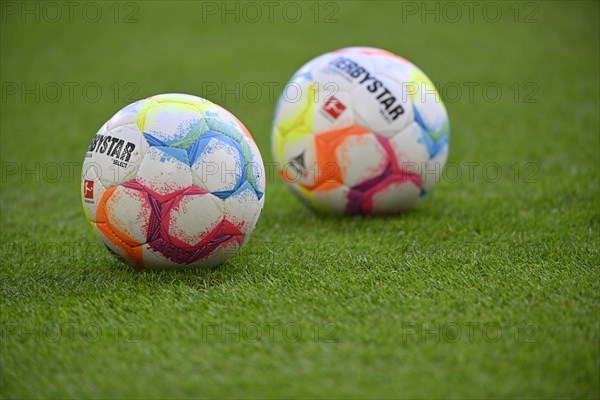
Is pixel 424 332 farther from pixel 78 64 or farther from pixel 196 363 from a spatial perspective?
pixel 78 64

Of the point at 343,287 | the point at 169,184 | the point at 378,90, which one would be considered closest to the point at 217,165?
the point at 169,184

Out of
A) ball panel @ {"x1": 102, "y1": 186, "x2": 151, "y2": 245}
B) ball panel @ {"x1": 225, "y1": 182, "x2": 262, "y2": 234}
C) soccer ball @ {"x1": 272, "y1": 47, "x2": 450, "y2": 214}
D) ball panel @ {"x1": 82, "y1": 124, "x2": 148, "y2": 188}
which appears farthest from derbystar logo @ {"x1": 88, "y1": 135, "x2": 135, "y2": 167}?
soccer ball @ {"x1": 272, "y1": 47, "x2": 450, "y2": 214}

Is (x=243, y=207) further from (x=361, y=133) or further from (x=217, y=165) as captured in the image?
(x=361, y=133)

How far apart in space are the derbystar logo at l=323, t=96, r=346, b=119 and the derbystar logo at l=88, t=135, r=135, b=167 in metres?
1.66

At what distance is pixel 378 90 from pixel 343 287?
175cm

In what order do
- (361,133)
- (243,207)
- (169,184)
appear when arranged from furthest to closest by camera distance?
(361,133) → (243,207) → (169,184)

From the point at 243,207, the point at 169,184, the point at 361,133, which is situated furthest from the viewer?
the point at 361,133

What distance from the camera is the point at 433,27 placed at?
48.3ft

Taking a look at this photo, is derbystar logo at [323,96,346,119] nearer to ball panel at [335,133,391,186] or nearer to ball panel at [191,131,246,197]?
ball panel at [335,133,391,186]

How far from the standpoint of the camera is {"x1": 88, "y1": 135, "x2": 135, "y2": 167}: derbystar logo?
396cm

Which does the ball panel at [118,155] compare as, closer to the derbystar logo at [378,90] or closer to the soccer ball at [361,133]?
the soccer ball at [361,133]

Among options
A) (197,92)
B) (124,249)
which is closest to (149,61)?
(197,92)

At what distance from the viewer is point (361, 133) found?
5051 mm

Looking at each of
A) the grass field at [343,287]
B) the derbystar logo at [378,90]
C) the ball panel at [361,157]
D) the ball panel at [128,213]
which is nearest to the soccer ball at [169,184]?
the ball panel at [128,213]
